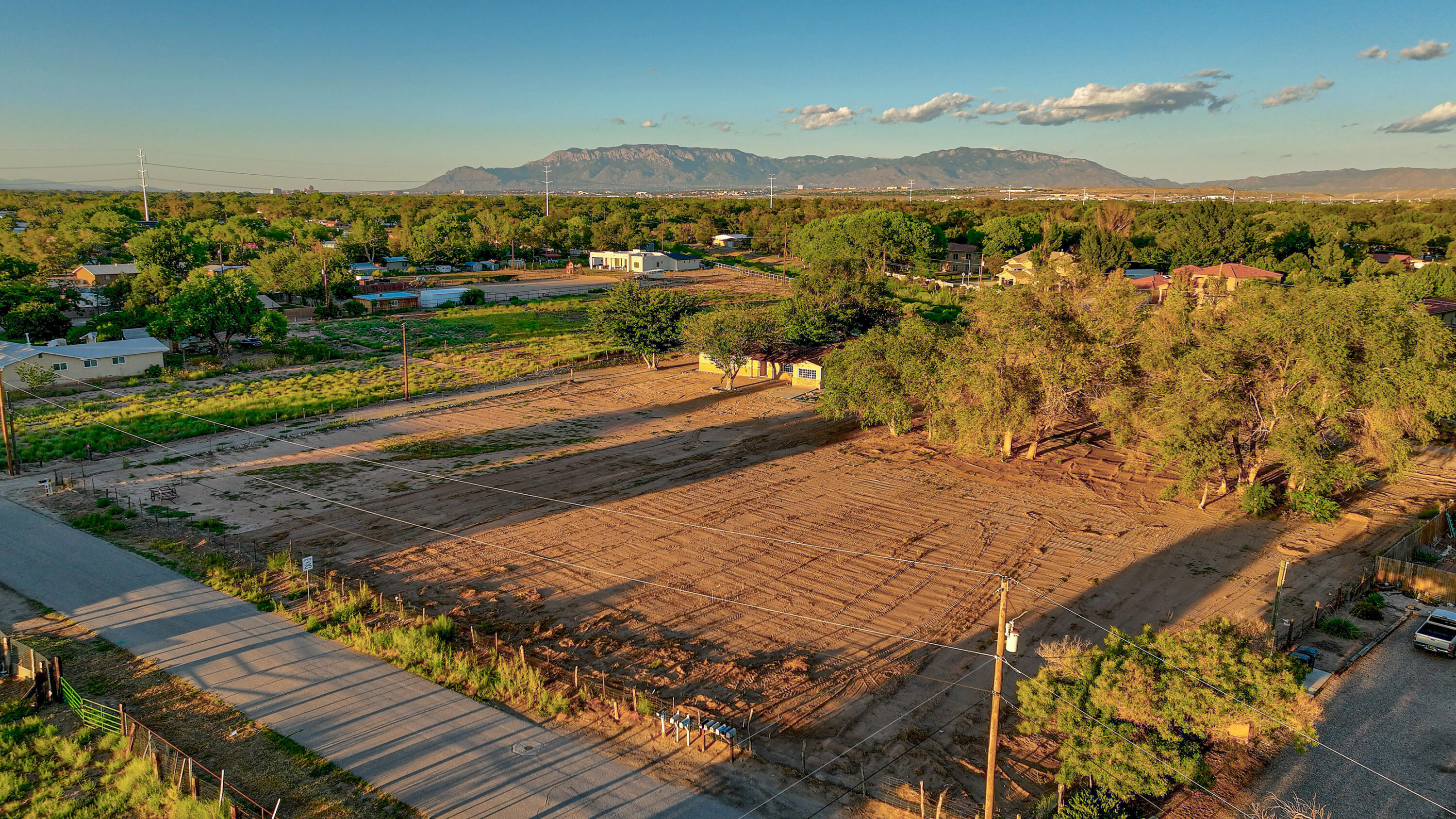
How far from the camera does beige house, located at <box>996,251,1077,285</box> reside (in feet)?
107

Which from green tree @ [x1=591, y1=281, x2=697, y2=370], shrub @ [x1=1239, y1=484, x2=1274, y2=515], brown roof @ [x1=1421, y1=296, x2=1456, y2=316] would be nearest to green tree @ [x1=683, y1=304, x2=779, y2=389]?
green tree @ [x1=591, y1=281, x2=697, y2=370]

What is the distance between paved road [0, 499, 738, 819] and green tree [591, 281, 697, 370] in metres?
30.8

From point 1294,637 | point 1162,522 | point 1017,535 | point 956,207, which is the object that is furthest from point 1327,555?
point 956,207

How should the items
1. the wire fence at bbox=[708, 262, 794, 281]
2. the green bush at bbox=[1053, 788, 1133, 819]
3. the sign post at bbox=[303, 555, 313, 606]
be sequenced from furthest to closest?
the wire fence at bbox=[708, 262, 794, 281]
the sign post at bbox=[303, 555, 313, 606]
the green bush at bbox=[1053, 788, 1133, 819]

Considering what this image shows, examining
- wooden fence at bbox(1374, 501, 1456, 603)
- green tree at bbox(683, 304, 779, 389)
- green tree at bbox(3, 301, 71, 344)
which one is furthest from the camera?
green tree at bbox(3, 301, 71, 344)

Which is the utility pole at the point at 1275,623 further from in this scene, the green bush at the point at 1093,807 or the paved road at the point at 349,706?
the paved road at the point at 349,706

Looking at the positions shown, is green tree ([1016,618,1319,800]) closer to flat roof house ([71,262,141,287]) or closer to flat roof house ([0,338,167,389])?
flat roof house ([0,338,167,389])

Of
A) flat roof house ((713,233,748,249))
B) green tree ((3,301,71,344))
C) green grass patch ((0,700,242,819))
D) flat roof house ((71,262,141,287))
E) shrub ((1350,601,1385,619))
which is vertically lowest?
green grass patch ((0,700,242,819))

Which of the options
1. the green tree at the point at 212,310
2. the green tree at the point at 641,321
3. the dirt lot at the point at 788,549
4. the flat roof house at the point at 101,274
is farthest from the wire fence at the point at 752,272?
the flat roof house at the point at 101,274

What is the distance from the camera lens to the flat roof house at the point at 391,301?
240ft

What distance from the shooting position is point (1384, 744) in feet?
51.5

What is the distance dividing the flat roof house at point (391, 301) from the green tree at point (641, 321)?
30.6m

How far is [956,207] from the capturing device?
139000mm

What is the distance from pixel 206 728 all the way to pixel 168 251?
8761 cm
